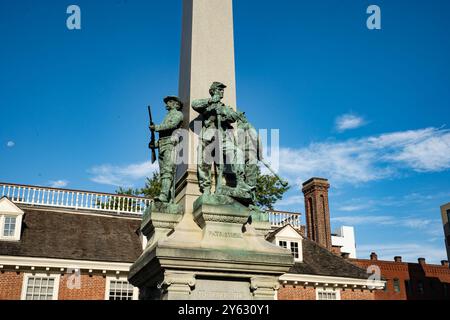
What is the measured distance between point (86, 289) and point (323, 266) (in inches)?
533

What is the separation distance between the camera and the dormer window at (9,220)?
85.1ft

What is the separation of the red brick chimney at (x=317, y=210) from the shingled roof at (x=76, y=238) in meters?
15.4

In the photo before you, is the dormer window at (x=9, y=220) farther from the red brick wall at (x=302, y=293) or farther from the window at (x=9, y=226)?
the red brick wall at (x=302, y=293)

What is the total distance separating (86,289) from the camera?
2495cm

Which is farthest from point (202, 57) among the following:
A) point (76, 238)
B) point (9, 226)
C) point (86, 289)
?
point (9, 226)

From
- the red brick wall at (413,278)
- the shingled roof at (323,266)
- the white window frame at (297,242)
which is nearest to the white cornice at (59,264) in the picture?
the shingled roof at (323,266)

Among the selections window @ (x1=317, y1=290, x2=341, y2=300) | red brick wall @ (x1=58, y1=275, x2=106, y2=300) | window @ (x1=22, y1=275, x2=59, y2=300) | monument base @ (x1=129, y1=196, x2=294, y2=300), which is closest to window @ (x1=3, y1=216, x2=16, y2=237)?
window @ (x1=22, y1=275, x2=59, y2=300)

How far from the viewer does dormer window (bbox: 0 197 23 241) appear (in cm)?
2594

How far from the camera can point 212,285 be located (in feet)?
25.9

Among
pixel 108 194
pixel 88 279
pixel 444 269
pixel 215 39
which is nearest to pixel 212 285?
pixel 215 39

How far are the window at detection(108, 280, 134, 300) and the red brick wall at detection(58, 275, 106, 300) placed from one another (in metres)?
0.41

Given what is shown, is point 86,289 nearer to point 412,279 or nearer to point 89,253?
point 89,253
